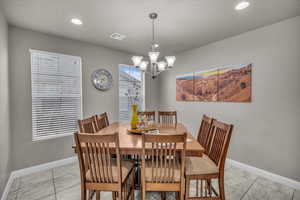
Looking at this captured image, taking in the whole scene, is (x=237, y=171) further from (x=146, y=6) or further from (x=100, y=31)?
(x=100, y=31)

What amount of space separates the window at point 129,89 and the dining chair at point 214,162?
2.55 meters

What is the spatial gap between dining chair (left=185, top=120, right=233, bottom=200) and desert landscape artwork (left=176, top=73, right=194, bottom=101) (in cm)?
193

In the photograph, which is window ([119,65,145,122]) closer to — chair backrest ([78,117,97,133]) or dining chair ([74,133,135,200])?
chair backrest ([78,117,97,133])

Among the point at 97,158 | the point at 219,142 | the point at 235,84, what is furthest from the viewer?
the point at 235,84

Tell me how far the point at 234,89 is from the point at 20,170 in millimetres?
4259

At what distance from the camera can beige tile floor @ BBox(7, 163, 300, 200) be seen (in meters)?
1.98

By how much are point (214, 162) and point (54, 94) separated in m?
3.08

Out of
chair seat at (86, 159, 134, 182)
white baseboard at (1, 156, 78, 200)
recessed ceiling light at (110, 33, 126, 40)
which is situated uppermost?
recessed ceiling light at (110, 33, 126, 40)

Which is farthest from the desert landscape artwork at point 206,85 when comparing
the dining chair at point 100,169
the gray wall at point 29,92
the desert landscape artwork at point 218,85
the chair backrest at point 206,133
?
the dining chair at point 100,169

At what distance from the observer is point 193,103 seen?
146 inches

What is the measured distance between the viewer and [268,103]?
246 cm

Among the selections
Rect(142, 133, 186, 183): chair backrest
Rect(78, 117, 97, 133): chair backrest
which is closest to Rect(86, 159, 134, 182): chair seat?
Rect(142, 133, 186, 183): chair backrest

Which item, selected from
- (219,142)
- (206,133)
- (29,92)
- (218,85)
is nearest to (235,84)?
(218,85)

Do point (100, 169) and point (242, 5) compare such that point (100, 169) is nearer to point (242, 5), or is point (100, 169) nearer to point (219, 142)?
point (219, 142)
